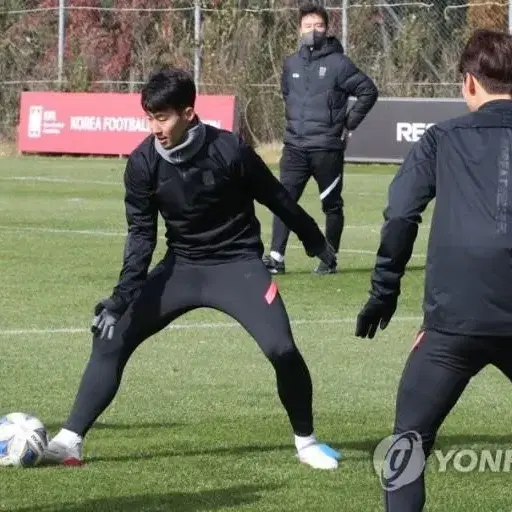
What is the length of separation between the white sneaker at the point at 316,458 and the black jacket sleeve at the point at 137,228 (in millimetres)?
1065

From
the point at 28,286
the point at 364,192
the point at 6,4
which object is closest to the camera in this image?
the point at 28,286

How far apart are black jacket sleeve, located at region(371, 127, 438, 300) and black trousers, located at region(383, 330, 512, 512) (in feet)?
0.90

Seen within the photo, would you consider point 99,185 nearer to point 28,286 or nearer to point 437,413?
point 28,286

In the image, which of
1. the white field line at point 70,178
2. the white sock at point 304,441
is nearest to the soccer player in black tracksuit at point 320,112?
the white sock at point 304,441

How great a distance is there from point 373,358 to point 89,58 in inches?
1058

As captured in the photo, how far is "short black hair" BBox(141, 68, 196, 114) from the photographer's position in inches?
288

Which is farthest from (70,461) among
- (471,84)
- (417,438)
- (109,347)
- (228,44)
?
(228,44)

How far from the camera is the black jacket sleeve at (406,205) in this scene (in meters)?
5.47

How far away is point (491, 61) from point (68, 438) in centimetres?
302

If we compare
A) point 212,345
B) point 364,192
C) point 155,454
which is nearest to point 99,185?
point 364,192

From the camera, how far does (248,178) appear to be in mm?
7574

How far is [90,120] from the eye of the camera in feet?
107

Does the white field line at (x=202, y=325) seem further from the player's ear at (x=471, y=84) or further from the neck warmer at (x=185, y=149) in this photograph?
the player's ear at (x=471, y=84)

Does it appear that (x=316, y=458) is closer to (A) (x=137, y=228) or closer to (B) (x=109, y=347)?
(B) (x=109, y=347)
